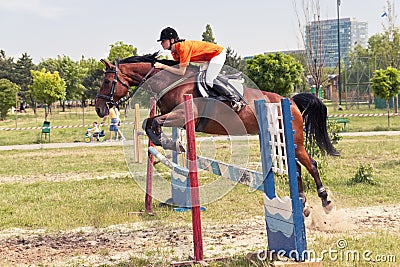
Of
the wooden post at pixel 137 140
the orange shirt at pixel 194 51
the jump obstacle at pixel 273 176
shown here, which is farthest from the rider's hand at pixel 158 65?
the wooden post at pixel 137 140

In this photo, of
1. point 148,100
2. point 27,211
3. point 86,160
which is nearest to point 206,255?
point 148,100

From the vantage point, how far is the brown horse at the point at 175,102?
5.62 meters

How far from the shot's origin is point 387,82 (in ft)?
69.2

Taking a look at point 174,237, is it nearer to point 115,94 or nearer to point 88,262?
point 88,262

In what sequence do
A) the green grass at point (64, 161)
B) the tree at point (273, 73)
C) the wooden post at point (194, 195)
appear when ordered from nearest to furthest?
the wooden post at point (194, 195), the green grass at point (64, 161), the tree at point (273, 73)

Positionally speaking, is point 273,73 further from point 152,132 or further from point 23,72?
point 23,72

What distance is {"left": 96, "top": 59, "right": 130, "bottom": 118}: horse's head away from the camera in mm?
6062

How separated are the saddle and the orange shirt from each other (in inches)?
7.9

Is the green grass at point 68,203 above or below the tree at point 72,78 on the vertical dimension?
below

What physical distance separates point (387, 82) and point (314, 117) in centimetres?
1555

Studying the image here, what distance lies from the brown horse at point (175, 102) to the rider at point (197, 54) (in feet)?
0.41

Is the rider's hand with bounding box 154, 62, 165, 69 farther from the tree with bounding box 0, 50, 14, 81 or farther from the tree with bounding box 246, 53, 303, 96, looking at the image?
the tree with bounding box 0, 50, 14, 81

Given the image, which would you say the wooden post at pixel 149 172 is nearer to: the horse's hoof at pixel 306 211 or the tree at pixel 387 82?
the horse's hoof at pixel 306 211

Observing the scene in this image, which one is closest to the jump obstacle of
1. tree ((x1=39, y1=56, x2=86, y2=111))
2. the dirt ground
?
the dirt ground
